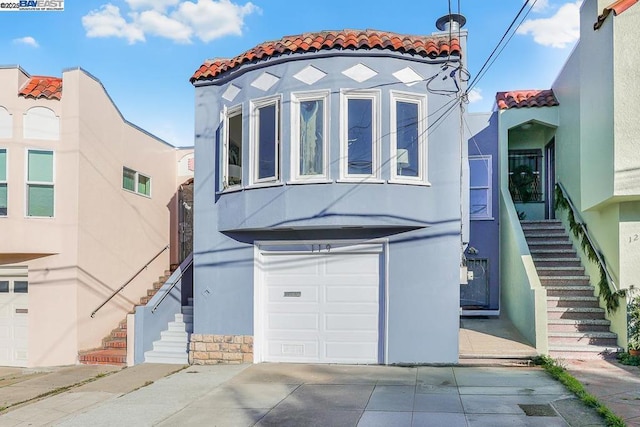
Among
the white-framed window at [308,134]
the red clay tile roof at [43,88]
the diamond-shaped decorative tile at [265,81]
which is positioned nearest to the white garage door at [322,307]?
the white-framed window at [308,134]

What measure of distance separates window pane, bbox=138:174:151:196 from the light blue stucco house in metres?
4.84

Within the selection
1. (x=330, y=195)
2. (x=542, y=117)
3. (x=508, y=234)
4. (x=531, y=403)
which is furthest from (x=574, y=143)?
(x=531, y=403)

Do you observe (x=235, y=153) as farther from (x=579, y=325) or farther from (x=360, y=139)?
(x=579, y=325)

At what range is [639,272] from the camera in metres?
9.51

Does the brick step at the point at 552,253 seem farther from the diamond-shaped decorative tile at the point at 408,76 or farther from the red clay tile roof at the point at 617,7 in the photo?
the diamond-shaped decorative tile at the point at 408,76

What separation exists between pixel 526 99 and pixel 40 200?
1174 centimetres

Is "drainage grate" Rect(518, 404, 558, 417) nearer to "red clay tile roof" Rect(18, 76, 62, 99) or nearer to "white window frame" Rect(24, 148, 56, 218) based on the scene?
"white window frame" Rect(24, 148, 56, 218)

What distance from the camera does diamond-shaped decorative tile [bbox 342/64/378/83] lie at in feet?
31.0

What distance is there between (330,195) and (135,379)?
4782 mm

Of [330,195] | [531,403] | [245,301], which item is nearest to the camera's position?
[531,403]

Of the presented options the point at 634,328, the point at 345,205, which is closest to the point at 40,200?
the point at 345,205

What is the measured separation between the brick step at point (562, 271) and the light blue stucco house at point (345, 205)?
8.56 feet

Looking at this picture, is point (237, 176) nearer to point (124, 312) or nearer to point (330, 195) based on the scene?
point (330, 195)

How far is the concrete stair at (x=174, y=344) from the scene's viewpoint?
10812 mm
